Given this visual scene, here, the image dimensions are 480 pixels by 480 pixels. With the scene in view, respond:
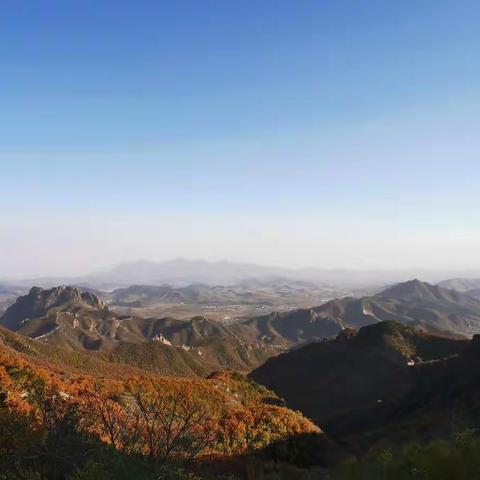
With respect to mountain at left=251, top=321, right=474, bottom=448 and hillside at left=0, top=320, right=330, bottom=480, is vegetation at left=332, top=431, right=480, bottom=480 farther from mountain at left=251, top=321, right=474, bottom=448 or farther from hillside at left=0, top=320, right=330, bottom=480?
mountain at left=251, top=321, right=474, bottom=448

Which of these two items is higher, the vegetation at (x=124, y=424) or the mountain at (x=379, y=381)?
the vegetation at (x=124, y=424)

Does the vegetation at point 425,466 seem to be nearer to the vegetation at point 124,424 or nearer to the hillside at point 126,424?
the vegetation at point 124,424

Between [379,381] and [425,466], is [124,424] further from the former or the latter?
[379,381]

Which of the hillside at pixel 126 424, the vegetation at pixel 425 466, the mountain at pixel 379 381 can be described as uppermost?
the vegetation at pixel 425 466

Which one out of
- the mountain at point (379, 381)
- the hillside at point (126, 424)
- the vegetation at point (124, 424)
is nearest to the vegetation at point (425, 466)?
the vegetation at point (124, 424)

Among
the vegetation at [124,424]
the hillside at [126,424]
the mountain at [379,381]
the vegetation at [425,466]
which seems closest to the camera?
the vegetation at [425,466]

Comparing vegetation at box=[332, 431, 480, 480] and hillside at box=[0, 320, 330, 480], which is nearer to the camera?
vegetation at box=[332, 431, 480, 480]

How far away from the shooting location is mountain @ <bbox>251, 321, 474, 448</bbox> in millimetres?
63469

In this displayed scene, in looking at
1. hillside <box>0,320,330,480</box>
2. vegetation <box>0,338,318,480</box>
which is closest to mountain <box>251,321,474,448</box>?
hillside <box>0,320,330,480</box>

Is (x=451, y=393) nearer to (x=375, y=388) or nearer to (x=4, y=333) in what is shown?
(x=375, y=388)

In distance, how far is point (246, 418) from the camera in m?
48.0

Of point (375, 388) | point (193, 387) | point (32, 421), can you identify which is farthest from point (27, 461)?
point (375, 388)

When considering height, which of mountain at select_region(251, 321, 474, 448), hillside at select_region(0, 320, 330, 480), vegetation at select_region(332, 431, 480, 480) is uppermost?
vegetation at select_region(332, 431, 480, 480)

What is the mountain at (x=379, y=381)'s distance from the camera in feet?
208
